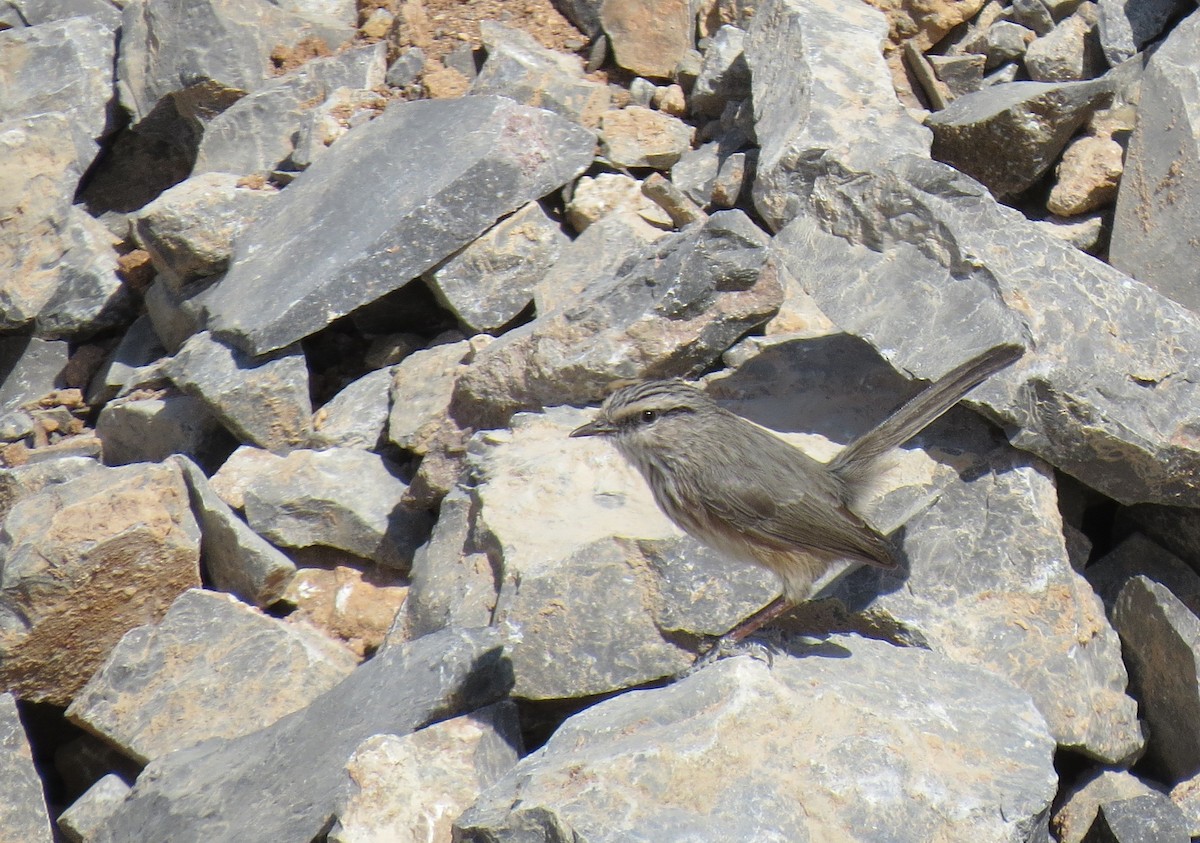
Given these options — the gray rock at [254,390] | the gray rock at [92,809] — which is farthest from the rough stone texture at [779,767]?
the gray rock at [254,390]

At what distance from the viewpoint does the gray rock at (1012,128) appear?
23.5 feet

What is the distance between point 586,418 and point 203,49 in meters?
4.36

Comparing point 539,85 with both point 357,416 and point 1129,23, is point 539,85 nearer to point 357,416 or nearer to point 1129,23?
point 357,416

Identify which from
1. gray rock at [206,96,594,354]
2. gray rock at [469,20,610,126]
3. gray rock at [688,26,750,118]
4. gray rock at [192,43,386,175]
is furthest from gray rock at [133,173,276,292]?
gray rock at [688,26,750,118]

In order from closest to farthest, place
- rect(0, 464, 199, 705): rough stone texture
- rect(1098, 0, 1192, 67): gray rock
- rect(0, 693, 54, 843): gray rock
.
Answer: rect(0, 693, 54, 843): gray rock < rect(0, 464, 199, 705): rough stone texture < rect(1098, 0, 1192, 67): gray rock

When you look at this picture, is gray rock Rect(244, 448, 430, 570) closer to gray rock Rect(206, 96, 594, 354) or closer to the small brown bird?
gray rock Rect(206, 96, 594, 354)

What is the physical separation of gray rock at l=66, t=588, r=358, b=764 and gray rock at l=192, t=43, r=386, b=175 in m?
3.69

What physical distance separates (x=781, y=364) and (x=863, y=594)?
1.49 meters

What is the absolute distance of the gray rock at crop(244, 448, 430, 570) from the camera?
6633 millimetres

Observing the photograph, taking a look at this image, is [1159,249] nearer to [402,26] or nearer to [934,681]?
[934,681]

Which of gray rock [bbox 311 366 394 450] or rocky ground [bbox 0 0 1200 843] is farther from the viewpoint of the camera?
gray rock [bbox 311 366 394 450]

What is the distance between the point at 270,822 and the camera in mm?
4938

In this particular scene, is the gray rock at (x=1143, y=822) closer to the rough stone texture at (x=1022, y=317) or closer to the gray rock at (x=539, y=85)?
the rough stone texture at (x=1022, y=317)

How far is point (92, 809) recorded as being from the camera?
5.77 metres
